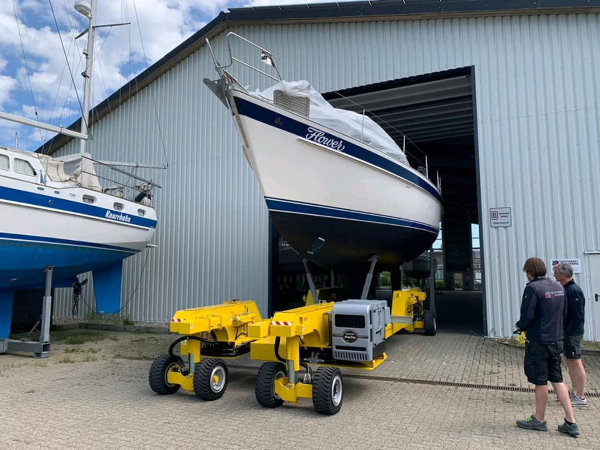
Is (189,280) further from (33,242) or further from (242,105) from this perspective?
(242,105)

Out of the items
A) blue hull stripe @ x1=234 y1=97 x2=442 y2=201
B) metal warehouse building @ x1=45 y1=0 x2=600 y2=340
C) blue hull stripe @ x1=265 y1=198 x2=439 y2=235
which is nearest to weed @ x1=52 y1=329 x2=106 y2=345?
metal warehouse building @ x1=45 y1=0 x2=600 y2=340

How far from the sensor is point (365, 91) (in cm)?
991

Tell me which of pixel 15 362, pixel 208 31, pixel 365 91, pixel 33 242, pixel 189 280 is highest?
pixel 208 31

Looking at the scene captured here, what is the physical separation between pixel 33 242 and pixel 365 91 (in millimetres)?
7320

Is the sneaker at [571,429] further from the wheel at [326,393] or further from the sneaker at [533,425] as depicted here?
the wheel at [326,393]

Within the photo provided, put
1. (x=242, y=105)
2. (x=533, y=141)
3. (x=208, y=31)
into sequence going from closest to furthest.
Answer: (x=242, y=105) → (x=533, y=141) → (x=208, y=31)

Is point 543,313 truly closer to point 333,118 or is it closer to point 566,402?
point 566,402

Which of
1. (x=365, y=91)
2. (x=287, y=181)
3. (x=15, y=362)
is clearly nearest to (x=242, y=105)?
(x=287, y=181)

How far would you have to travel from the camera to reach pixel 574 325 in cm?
423

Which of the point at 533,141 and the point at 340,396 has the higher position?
the point at 533,141

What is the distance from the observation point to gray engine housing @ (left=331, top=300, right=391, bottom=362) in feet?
15.1

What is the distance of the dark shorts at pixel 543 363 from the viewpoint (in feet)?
12.0

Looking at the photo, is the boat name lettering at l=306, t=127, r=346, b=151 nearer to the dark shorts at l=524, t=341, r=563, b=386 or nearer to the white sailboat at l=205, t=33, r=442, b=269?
the white sailboat at l=205, t=33, r=442, b=269

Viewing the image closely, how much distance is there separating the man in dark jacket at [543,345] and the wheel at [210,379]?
2.98m
